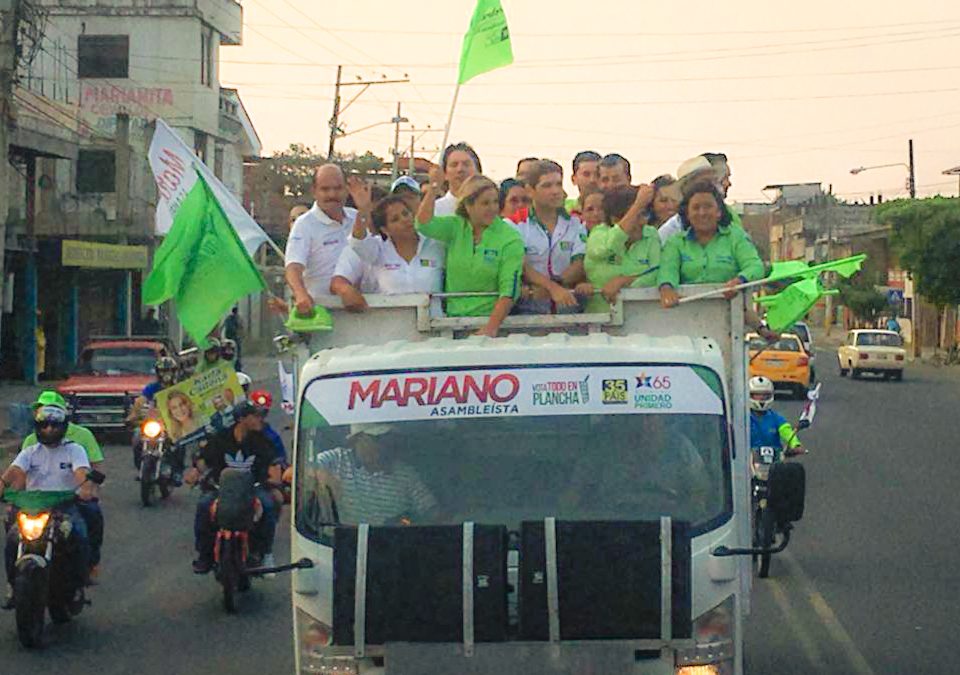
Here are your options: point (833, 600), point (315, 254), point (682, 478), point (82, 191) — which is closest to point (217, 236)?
point (315, 254)

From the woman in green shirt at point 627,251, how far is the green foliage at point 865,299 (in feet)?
219

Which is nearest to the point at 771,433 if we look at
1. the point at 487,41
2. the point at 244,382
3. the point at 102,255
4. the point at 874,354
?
the point at 487,41

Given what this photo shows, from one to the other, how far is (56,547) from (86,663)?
3.63ft

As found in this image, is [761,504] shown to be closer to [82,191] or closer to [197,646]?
[197,646]

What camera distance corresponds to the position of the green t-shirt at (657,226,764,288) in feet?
25.4

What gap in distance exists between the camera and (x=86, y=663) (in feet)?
31.4

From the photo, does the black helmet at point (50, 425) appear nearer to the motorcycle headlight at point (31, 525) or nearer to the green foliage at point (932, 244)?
the motorcycle headlight at point (31, 525)

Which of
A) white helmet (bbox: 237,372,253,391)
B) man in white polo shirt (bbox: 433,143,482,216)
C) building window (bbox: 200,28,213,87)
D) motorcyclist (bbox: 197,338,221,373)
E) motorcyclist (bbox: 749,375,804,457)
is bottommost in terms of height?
motorcyclist (bbox: 749,375,804,457)

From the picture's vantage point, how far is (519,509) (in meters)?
5.88

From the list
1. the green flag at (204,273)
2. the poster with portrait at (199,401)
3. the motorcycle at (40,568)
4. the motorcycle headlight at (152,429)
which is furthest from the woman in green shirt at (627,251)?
the motorcycle headlight at (152,429)

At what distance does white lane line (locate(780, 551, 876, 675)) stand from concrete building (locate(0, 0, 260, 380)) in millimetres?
21767

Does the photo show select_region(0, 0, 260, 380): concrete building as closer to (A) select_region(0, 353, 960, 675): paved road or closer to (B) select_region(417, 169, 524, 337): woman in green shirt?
(A) select_region(0, 353, 960, 675): paved road

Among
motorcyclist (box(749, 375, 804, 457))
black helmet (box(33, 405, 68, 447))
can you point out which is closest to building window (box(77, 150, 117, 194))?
motorcyclist (box(749, 375, 804, 457))

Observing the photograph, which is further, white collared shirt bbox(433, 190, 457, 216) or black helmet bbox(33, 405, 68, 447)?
black helmet bbox(33, 405, 68, 447)
